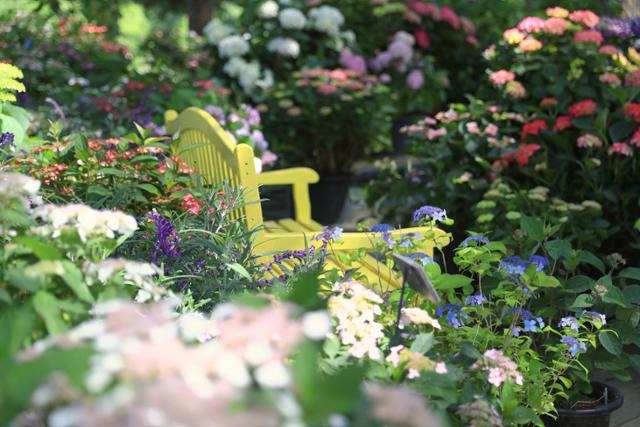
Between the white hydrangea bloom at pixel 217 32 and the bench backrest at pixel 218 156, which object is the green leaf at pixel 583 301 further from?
the white hydrangea bloom at pixel 217 32

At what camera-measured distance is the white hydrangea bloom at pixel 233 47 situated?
573 centimetres

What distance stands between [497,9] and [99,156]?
5.82 m

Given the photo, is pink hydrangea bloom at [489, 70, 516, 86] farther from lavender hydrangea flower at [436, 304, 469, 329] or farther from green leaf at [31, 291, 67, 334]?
green leaf at [31, 291, 67, 334]

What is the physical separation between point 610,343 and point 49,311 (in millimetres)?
1727

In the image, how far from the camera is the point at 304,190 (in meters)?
3.74

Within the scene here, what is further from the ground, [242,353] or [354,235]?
[242,353]

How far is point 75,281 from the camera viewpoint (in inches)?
57.1

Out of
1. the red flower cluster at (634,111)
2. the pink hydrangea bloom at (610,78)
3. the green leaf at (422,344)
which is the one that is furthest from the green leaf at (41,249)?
the pink hydrangea bloom at (610,78)

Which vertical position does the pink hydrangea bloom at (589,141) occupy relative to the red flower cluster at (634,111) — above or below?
below

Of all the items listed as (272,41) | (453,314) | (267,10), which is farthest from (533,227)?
(267,10)

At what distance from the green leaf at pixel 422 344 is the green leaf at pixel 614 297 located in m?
0.95

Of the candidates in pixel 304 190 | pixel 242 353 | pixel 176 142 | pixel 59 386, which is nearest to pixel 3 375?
pixel 59 386

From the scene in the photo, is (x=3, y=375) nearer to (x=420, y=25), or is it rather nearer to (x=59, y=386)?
(x=59, y=386)

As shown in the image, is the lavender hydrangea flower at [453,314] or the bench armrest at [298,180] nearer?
the lavender hydrangea flower at [453,314]
